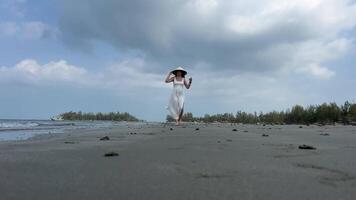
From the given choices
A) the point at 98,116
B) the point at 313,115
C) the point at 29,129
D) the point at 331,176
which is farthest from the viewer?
the point at 98,116

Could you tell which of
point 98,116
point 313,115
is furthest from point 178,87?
point 98,116

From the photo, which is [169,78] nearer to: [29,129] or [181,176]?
[29,129]

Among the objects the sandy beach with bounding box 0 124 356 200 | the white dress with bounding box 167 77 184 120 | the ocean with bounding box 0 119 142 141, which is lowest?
the sandy beach with bounding box 0 124 356 200

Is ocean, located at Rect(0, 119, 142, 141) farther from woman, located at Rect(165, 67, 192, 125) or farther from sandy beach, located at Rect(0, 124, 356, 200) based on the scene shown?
sandy beach, located at Rect(0, 124, 356, 200)

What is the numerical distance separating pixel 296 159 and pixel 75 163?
92.8 inches

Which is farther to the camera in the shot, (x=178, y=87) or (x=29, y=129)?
(x=178, y=87)

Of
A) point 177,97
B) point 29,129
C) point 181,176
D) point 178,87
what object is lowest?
point 181,176

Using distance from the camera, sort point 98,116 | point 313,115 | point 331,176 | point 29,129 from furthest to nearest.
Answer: point 98,116, point 313,115, point 29,129, point 331,176

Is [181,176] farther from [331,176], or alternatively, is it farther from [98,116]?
[98,116]

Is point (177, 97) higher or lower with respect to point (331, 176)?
higher

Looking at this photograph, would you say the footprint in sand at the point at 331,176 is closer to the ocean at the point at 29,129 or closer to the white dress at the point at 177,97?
the ocean at the point at 29,129

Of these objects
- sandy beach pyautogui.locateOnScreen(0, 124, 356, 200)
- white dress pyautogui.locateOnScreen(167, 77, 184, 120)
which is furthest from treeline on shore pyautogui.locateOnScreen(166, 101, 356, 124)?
sandy beach pyautogui.locateOnScreen(0, 124, 356, 200)

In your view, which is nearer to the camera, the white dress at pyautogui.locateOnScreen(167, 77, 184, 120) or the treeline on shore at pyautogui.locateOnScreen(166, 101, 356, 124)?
the white dress at pyautogui.locateOnScreen(167, 77, 184, 120)

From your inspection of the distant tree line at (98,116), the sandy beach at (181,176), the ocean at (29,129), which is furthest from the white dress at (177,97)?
the distant tree line at (98,116)
